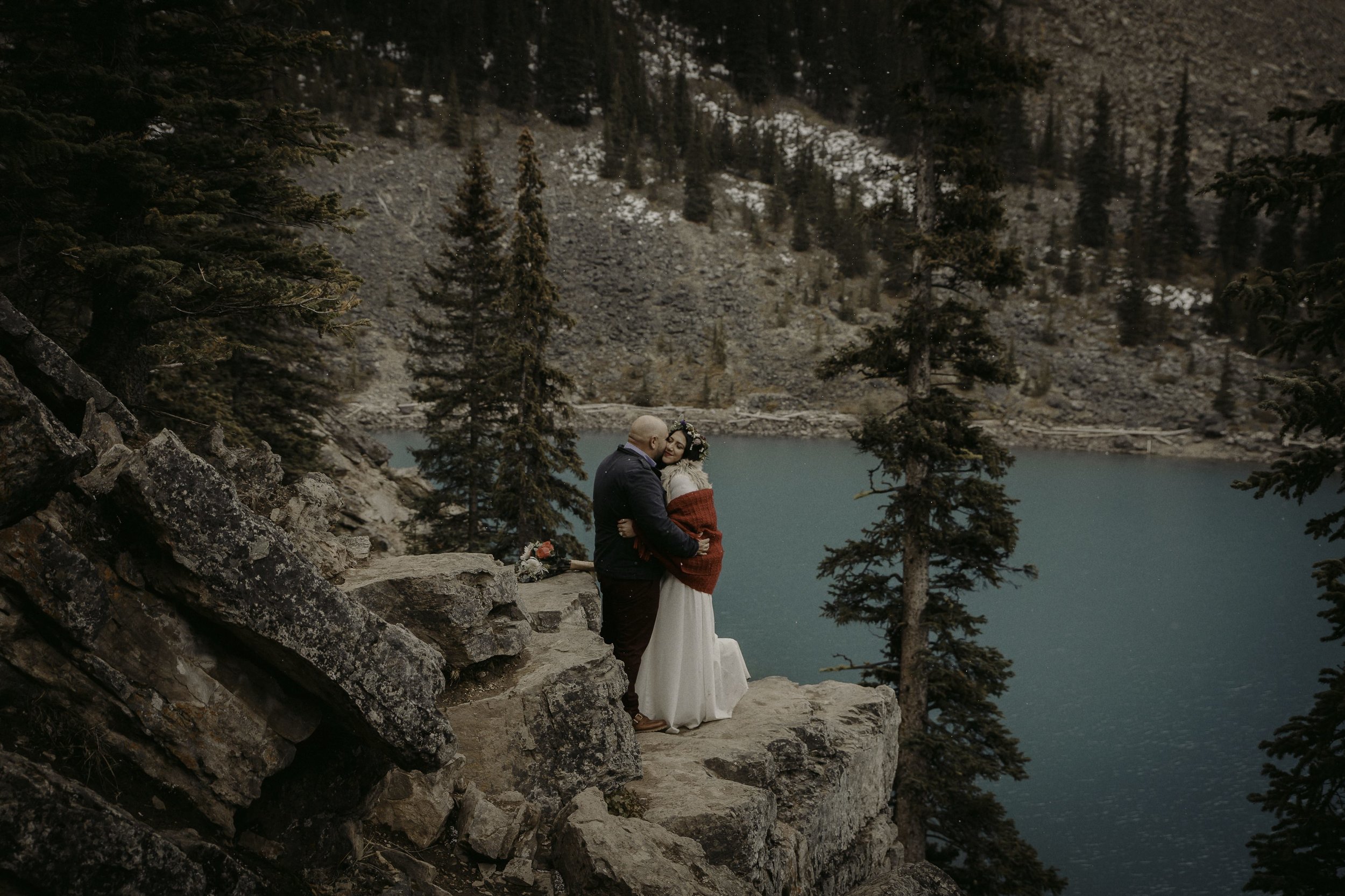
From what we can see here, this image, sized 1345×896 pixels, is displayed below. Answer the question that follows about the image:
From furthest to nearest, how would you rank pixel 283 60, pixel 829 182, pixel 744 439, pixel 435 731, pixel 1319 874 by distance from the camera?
pixel 829 182, pixel 744 439, pixel 283 60, pixel 1319 874, pixel 435 731

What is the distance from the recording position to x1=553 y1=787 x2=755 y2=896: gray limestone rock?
167 inches

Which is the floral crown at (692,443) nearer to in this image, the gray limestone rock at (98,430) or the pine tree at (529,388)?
the gray limestone rock at (98,430)

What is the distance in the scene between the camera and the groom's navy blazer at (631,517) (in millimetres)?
5543

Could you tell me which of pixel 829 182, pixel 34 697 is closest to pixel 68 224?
pixel 34 697

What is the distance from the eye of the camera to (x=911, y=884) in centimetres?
623

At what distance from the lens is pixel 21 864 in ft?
8.36

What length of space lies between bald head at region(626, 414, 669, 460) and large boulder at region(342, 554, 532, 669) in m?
1.56

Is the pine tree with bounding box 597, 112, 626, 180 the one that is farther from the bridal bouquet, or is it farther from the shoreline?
the bridal bouquet

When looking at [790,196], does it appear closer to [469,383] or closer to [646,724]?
[469,383]

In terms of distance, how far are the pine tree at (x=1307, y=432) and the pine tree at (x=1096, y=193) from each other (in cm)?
8706

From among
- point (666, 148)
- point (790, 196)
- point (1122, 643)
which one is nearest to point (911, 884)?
point (1122, 643)

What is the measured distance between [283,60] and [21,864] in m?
8.56

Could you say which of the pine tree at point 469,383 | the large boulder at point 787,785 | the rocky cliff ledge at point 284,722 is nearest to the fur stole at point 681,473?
the rocky cliff ledge at point 284,722

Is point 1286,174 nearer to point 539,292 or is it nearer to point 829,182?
point 539,292
